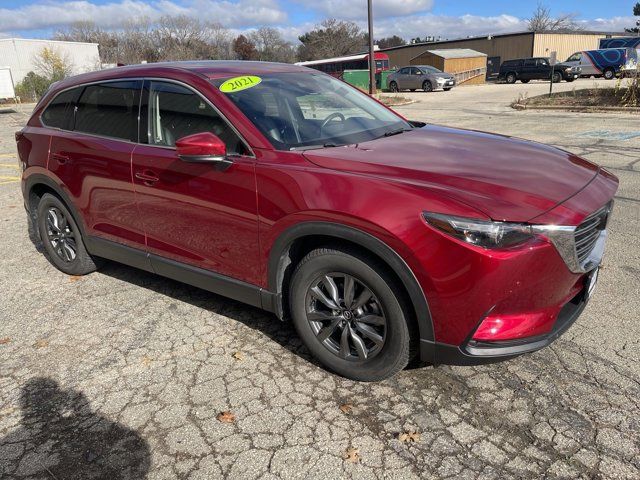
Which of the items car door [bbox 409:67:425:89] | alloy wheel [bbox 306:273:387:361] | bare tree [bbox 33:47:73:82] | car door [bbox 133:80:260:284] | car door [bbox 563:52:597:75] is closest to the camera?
alloy wheel [bbox 306:273:387:361]

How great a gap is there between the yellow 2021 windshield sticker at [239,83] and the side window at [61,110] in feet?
5.57

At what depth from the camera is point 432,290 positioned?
2.53m

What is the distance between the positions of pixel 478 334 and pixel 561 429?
648 millimetres

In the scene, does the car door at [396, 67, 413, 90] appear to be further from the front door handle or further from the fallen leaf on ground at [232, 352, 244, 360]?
the fallen leaf on ground at [232, 352, 244, 360]

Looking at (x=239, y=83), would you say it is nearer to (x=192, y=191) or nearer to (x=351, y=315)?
(x=192, y=191)

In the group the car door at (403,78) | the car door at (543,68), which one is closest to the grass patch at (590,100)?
the car door at (403,78)

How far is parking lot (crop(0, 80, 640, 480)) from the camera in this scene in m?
2.47

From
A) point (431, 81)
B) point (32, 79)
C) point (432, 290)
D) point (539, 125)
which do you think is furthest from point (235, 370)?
point (32, 79)

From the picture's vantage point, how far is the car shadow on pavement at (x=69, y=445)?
2.50 meters

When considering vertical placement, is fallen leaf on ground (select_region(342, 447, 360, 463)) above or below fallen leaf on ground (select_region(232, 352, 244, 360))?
below

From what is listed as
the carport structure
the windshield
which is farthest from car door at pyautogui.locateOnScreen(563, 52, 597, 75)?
the windshield

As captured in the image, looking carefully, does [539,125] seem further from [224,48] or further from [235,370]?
Answer: [224,48]

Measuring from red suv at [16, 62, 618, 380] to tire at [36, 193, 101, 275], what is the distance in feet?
0.49

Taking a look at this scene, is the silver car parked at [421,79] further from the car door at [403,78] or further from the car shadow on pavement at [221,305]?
the car shadow on pavement at [221,305]
